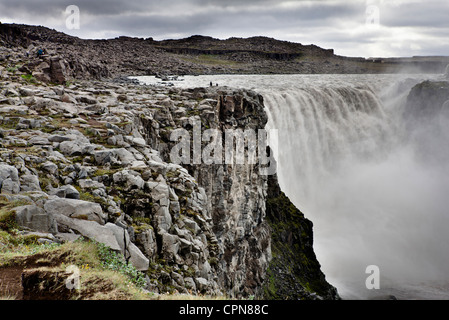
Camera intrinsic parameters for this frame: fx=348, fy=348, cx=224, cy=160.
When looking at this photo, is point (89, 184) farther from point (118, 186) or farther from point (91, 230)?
point (91, 230)

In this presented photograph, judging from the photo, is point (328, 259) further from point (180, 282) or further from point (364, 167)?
point (180, 282)

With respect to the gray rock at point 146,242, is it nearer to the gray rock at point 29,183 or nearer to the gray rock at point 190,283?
the gray rock at point 190,283

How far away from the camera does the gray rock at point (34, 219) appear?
7801 mm

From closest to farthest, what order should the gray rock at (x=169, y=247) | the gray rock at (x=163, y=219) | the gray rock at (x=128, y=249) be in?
1. the gray rock at (x=128, y=249)
2. the gray rock at (x=169, y=247)
3. the gray rock at (x=163, y=219)

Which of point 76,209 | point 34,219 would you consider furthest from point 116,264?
point 34,219

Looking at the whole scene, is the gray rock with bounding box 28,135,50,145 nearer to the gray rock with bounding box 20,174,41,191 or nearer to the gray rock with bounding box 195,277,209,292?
the gray rock with bounding box 20,174,41,191

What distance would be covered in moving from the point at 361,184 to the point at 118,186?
182ft

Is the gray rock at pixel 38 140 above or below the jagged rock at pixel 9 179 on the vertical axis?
above

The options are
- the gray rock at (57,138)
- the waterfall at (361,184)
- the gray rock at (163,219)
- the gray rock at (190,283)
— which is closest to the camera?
the gray rock at (190,283)

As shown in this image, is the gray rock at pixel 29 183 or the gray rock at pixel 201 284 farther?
the gray rock at pixel 201 284

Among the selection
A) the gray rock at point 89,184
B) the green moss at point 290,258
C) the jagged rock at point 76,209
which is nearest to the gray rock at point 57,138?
the gray rock at point 89,184

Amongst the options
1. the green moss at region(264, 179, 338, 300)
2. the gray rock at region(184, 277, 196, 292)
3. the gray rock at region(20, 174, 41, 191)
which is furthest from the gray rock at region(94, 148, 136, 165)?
the green moss at region(264, 179, 338, 300)

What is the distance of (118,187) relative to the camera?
1075cm

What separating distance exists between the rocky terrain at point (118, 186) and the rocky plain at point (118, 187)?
33 mm
